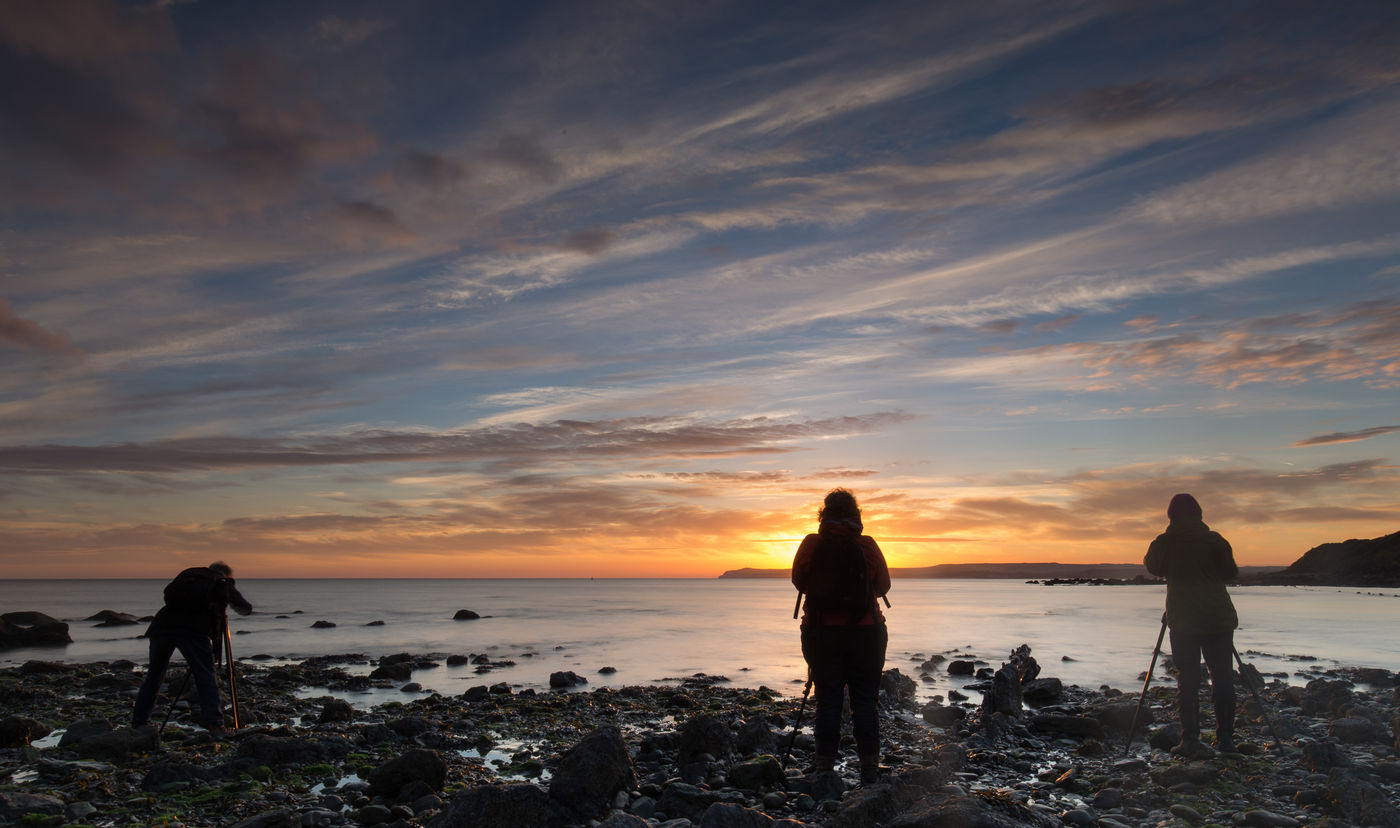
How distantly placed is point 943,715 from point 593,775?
9123 mm

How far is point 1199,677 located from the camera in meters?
10.2

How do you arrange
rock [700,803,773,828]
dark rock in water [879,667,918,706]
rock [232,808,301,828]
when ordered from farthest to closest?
dark rock in water [879,667,918,706] < rock [232,808,301,828] < rock [700,803,773,828]

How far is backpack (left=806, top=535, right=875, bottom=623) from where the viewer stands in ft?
28.8

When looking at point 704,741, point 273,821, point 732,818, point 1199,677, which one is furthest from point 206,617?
point 1199,677

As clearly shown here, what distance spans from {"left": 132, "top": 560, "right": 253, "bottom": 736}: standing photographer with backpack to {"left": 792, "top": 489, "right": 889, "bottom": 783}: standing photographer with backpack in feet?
32.4

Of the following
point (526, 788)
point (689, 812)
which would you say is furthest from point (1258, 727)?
point (526, 788)

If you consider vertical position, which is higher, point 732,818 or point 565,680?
point 732,818

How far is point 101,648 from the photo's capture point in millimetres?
37562

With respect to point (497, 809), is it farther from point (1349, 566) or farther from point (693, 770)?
point (1349, 566)

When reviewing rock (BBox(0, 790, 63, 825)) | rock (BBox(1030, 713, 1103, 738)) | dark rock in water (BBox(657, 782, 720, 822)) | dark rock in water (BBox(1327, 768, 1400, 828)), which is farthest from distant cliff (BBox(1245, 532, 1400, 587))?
rock (BBox(0, 790, 63, 825))

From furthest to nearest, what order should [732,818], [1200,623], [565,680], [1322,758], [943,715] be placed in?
[565,680] < [943,715] < [1200,623] < [1322,758] < [732,818]

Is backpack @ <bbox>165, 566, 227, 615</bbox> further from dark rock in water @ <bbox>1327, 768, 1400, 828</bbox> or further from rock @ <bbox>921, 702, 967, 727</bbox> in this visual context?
dark rock in water @ <bbox>1327, 768, 1400, 828</bbox>

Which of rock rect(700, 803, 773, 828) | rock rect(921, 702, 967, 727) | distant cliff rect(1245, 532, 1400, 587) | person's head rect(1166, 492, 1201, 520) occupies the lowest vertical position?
distant cliff rect(1245, 532, 1400, 587)

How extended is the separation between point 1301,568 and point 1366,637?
136m
